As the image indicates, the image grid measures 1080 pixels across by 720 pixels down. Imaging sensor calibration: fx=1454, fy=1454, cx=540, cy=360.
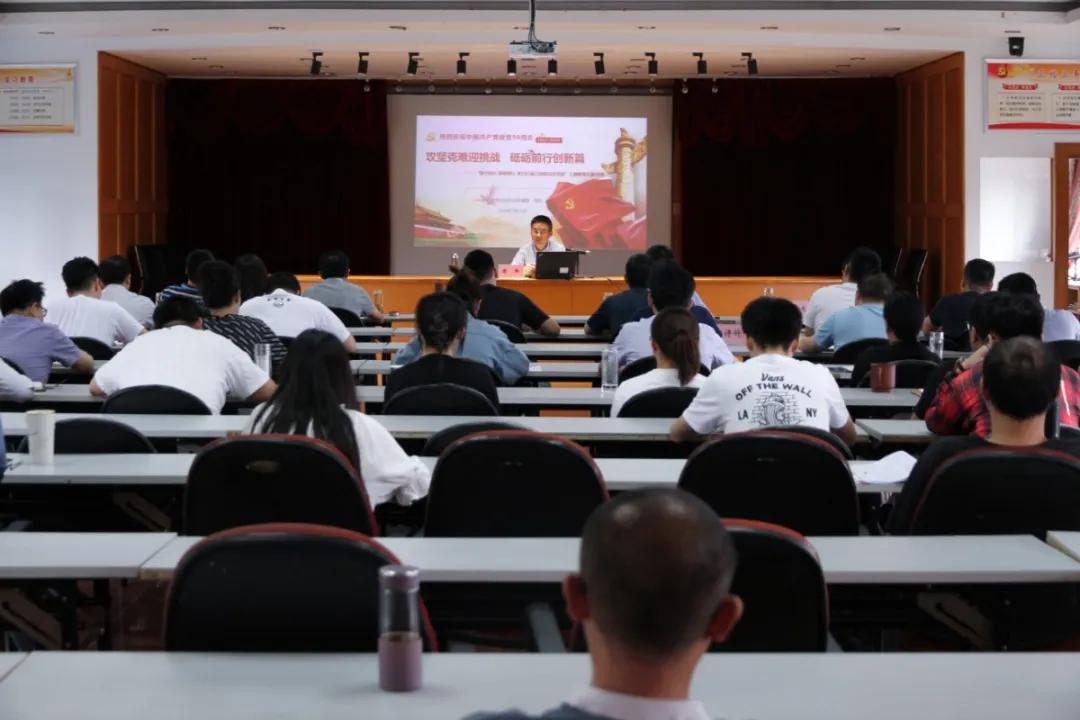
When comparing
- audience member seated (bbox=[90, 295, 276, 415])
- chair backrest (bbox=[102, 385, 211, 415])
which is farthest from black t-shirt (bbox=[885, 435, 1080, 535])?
audience member seated (bbox=[90, 295, 276, 415])

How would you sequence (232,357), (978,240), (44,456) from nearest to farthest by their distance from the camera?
(44,456) → (232,357) → (978,240)

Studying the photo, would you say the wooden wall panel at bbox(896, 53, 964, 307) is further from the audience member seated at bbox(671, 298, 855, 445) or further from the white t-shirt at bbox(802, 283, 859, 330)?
the audience member seated at bbox(671, 298, 855, 445)

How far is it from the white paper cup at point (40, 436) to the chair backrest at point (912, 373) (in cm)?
346

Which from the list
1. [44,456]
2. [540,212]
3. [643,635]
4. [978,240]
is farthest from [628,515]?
[540,212]

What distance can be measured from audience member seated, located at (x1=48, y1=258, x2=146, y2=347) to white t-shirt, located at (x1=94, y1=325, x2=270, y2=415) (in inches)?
103

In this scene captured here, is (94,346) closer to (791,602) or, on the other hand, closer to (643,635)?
(791,602)

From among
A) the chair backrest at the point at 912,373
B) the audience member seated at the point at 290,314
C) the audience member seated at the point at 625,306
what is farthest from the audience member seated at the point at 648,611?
the audience member seated at the point at 625,306

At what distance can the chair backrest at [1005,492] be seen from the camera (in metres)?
3.12

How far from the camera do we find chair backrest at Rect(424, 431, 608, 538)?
3295 millimetres

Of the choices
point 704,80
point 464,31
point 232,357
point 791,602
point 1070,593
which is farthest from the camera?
point 704,80

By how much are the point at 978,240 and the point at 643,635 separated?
12.2 meters

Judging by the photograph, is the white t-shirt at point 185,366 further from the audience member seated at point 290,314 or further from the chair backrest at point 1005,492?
the chair backrest at point 1005,492

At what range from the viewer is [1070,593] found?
9.75 ft

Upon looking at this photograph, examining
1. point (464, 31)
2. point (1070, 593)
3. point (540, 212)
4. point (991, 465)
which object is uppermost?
point (464, 31)
